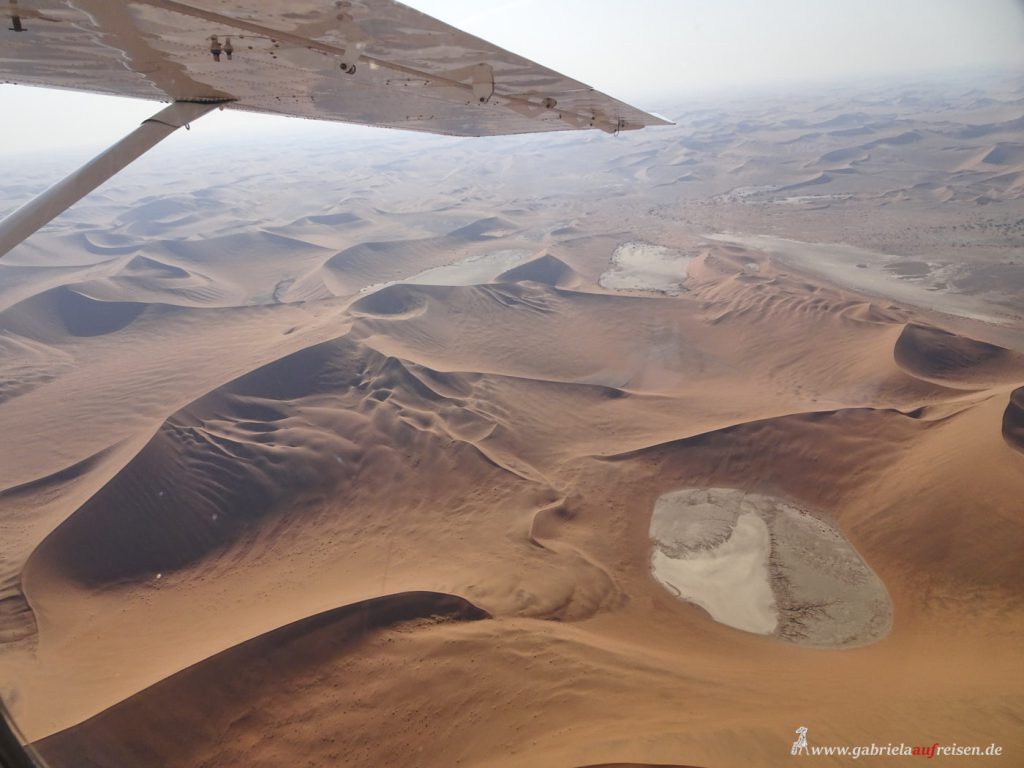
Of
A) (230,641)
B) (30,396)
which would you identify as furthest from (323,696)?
(30,396)

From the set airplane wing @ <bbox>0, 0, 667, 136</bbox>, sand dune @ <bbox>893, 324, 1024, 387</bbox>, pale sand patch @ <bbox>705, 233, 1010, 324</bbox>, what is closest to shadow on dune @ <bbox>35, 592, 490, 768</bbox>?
airplane wing @ <bbox>0, 0, 667, 136</bbox>

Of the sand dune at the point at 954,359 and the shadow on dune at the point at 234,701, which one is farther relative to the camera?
the sand dune at the point at 954,359

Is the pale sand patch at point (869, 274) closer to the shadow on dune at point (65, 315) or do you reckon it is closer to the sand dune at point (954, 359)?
the sand dune at point (954, 359)

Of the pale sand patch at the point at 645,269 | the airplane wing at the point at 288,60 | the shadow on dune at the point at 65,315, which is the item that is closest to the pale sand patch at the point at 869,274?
the pale sand patch at the point at 645,269

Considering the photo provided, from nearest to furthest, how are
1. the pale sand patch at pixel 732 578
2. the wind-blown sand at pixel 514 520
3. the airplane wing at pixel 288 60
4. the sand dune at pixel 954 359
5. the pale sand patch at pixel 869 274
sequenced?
the airplane wing at pixel 288 60 < the wind-blown sand at pixel 514 520 < the pale sand patch at pixel 732 578 < the sand dune at pixel 954 359 < the pale sand patch at pixel 869 274

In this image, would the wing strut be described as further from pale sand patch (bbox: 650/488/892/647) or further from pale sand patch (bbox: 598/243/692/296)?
pale sand patch (bbox: 598/243/692/296)

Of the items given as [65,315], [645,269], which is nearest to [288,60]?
[645,269]

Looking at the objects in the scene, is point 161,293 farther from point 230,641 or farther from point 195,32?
point 195,32
